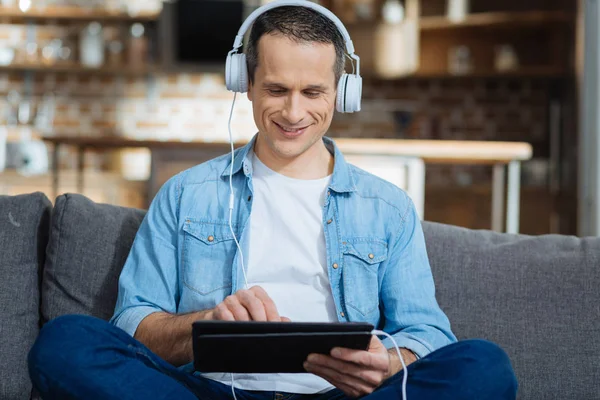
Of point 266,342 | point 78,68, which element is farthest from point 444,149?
point 78,68

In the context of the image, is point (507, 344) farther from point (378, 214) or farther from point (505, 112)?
point (505, 112)

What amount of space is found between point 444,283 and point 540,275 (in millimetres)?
198

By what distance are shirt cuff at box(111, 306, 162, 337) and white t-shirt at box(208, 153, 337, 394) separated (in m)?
0.17

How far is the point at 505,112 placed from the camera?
5.71m

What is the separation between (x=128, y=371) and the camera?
3.94 feet

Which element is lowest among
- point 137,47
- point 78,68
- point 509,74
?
point 509,74

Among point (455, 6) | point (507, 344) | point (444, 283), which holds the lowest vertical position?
point (507, 344)

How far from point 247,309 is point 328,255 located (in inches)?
11.7

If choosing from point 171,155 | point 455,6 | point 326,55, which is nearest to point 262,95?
point 326,55

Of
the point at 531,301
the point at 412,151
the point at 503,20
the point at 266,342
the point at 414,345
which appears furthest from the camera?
the point at 503,20

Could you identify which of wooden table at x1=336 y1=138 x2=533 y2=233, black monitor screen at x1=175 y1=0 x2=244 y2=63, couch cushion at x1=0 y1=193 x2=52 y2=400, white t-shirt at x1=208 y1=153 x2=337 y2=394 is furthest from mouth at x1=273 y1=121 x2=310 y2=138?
black monitor screen at x1=175 y1=0 x2=244 y2=63

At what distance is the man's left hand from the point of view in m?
1.19

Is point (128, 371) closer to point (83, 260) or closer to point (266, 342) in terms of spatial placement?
point (266, 342)

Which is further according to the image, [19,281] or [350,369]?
[19,281]
